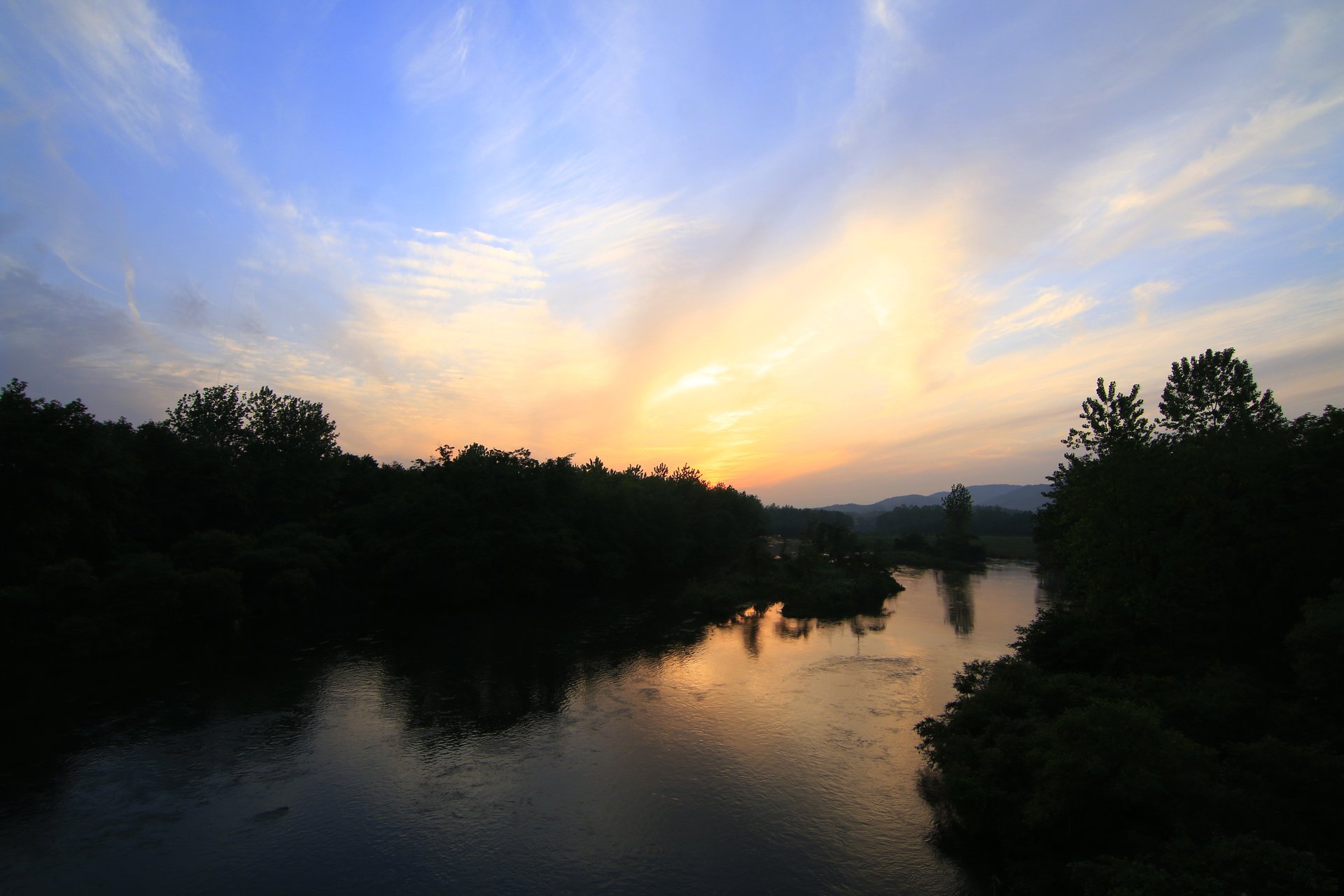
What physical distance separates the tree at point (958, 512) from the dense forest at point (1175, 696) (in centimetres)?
5417

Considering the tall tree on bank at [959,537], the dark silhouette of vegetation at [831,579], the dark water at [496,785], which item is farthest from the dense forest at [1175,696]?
the tall tree on bank at [959,537]

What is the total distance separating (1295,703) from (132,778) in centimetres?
2630

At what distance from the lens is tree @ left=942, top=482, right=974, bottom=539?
3091 inches

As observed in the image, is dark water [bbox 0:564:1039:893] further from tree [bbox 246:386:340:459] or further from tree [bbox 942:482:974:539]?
tree [bbox 942:482:974:539]

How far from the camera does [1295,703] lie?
13180 millimetres

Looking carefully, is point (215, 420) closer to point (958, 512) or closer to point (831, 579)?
point (831, 579)

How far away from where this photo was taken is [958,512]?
261ft

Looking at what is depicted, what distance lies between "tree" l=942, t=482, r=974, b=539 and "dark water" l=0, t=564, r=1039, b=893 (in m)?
56.4

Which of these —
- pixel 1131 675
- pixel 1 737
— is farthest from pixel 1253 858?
pixel 1 737

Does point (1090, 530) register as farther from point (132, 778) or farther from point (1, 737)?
point (1, 737)

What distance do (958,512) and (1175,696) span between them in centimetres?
7001

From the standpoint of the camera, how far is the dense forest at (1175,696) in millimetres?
9773

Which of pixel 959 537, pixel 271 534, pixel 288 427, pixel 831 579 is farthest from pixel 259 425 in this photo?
pixel 959 537

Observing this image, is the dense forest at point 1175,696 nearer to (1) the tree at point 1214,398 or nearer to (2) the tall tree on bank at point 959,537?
(1) the tree at point 1214,398
